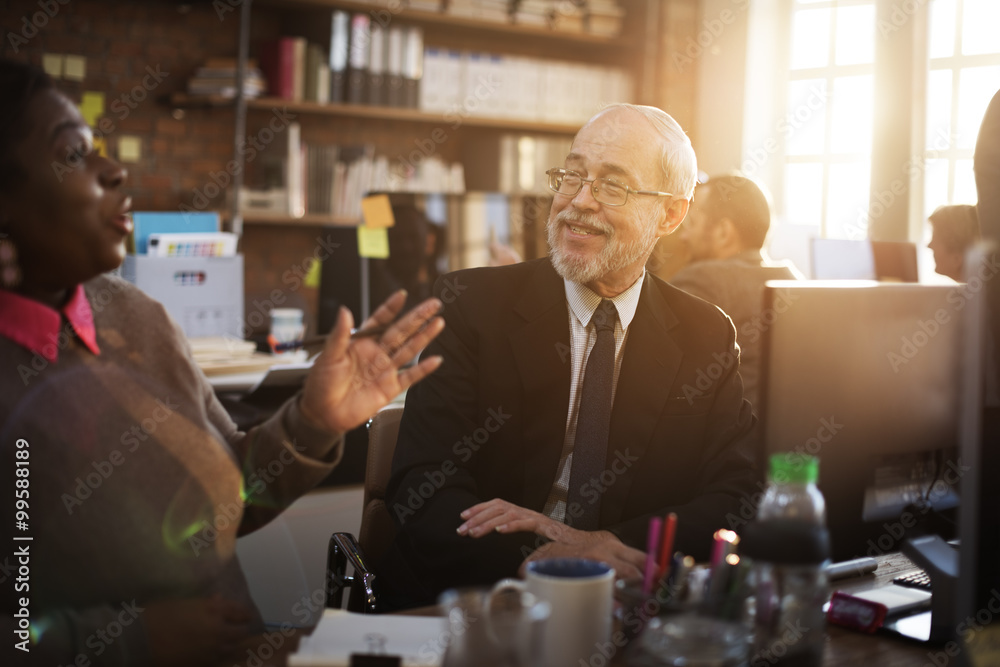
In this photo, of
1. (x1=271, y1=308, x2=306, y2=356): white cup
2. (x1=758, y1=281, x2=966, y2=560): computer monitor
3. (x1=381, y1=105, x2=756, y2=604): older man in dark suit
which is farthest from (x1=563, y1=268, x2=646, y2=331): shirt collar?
(x1=271, y1=308, x2=306, y2=356): white cup

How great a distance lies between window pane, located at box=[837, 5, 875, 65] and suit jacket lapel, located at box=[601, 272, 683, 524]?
366cm

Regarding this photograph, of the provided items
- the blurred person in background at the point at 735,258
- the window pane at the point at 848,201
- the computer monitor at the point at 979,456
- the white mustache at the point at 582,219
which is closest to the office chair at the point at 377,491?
the white mustache at the point at 582,219

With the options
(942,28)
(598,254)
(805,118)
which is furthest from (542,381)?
(805,118)

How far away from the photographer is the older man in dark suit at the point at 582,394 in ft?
4.92

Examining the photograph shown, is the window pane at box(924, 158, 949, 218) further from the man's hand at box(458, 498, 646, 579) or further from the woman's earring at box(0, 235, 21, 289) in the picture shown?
the woman's earring at box(0, 235, 21, 289)

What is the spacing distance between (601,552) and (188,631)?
1.80ft

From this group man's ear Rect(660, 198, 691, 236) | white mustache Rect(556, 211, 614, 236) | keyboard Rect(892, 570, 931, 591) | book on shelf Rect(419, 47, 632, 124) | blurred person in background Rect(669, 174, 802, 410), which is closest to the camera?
keyboard Rect(892, 570, 931, 591)

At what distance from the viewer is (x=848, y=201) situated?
4.78 m

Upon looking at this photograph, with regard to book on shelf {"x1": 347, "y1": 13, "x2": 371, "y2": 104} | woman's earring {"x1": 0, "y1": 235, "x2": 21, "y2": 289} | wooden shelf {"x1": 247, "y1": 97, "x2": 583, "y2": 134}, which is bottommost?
woman's earring {"x1": 0, "y1": 235, "x2": 21, "y2": 289}

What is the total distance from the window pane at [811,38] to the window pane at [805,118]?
0.11m

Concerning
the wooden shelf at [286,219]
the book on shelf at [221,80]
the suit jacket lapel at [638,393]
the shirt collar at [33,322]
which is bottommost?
the suit jacket lapel at [638,393]

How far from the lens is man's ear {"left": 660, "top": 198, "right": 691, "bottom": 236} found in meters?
1.84

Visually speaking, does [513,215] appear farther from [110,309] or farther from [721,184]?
[110,309]

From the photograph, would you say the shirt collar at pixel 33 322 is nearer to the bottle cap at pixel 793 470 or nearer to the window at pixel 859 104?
the bottle cap at pixel 793 470
